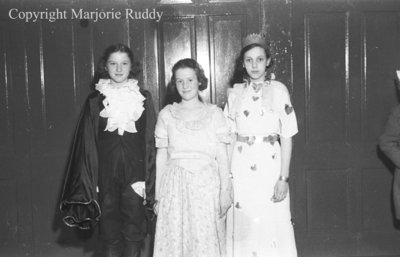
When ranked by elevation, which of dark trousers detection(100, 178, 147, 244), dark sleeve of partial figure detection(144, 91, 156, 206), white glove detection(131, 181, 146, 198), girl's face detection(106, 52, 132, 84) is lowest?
dark trousers detection(100, 178, 147, 244)

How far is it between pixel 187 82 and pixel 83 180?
905mm

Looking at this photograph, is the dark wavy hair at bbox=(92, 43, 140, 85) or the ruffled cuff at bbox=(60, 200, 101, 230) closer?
the ruffled cuff at bbox=(60, 200, 101, 230)

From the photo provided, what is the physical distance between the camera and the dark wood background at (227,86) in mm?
3701

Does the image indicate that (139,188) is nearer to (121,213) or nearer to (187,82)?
(121,213)

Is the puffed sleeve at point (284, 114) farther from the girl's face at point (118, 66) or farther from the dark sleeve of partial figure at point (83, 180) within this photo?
the dark sleeve of partial figure at point (83, 180)

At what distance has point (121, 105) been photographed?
9.93 feet

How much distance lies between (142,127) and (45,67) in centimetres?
120

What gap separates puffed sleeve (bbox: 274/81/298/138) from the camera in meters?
2.94

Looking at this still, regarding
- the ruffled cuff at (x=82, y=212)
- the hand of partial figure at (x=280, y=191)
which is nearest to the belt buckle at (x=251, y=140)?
the hand of partial figure at (x=280, y=191)

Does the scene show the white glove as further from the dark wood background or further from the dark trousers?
the dark wood background

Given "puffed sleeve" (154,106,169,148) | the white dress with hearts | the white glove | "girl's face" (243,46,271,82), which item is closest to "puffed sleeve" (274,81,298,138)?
the white dress with hearts

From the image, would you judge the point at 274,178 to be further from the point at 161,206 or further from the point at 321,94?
the point at 321,94

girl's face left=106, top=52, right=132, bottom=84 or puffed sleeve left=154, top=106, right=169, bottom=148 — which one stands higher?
girl's face left=106, top=52, right=132, bottom=84

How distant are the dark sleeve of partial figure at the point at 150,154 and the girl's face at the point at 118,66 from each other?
0.69 ft
